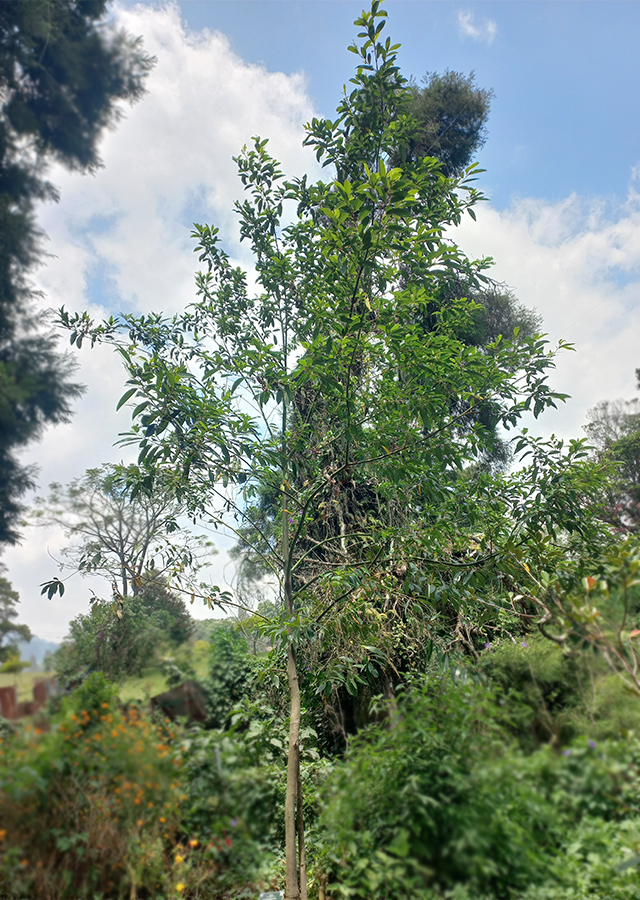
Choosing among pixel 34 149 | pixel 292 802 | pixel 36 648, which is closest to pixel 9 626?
pixel 36 648

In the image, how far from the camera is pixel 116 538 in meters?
2.43

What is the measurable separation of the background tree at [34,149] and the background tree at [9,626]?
0.18 meters

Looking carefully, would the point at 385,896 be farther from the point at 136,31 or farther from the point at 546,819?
the point at 136,31

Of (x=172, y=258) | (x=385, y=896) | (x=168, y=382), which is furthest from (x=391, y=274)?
(x=385, y=896)

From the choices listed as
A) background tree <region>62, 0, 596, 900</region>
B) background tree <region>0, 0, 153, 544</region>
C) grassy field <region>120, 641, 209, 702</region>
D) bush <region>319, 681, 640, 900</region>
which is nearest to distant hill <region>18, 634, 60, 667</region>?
grassy field <region>120, 641, 209, 702</region>

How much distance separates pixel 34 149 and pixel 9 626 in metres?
1.82

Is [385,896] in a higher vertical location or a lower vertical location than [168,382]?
lower

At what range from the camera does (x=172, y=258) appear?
2910 millimetres

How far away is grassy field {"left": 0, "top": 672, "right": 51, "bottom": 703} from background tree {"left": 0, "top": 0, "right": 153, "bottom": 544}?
1.66 feet

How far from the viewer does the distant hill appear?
4.52 feet

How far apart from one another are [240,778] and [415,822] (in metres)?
0.53

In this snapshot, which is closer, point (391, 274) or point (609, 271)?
point (391, 274)

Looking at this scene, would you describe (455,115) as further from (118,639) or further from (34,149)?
(118,639)

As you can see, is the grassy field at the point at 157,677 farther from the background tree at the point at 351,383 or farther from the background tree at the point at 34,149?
the background tree at the point at 34,149
